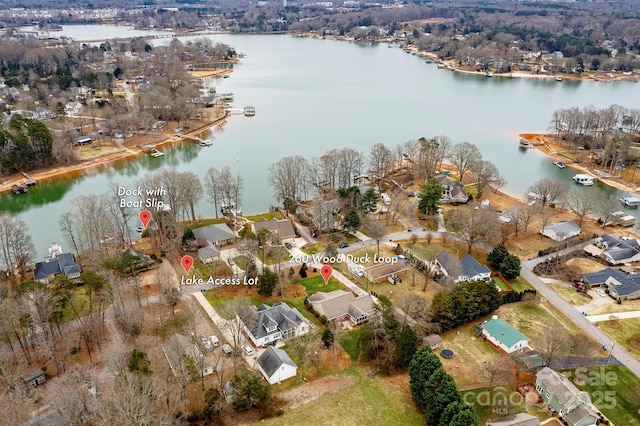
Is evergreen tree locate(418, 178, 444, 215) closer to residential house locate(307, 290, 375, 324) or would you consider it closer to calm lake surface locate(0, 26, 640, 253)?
calm lake surface locate(0, 26, 640, 253)

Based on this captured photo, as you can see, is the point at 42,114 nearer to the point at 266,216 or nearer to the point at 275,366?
the point at 266,216

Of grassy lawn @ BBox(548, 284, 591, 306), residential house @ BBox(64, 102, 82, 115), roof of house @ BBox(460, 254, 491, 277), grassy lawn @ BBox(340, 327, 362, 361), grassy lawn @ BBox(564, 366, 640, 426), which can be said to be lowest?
grassy lawn @ BBox(340, 327, 362, 361)

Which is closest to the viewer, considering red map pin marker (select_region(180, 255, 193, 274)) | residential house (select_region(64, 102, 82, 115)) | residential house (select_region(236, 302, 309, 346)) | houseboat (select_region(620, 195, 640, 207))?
residential house (select_region(236, 302, 309, 346))

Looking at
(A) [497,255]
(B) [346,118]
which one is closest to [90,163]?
(B) [346,118]

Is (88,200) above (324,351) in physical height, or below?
above

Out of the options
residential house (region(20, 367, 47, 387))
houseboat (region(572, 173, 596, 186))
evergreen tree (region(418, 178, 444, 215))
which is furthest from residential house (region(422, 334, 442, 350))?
houseboat (region(572, 173, 596, 186))

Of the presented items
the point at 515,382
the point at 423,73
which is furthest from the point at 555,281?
the point at 423,73

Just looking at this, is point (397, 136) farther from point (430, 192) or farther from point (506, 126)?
point (430, 192)
